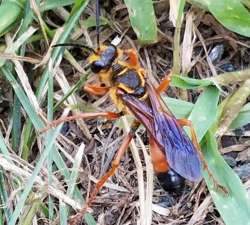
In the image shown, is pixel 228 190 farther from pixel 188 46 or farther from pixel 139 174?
pixel 188 46

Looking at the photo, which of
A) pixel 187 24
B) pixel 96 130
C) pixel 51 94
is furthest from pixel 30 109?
pixel 187 24

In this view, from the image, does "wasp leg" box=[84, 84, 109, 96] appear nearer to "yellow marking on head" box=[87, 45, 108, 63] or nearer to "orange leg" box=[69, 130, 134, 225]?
"yellow marking on head" box=[87, 45, 108, 63]

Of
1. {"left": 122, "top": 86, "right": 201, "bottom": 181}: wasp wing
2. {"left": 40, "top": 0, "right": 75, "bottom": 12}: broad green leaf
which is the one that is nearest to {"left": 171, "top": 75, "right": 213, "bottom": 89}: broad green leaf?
{"left": 122, "top": 86, "right": 201, "bottom": 181}: wasp wing

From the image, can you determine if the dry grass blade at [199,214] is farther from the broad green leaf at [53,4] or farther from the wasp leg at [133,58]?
the broad green leaf at [53,4]

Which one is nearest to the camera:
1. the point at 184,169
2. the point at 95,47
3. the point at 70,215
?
the point at 184,169

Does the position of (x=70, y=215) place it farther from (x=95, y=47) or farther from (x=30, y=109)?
(x=95, y=47)

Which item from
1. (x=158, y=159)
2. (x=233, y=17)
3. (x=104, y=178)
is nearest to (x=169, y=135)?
(x=158, y=159)
